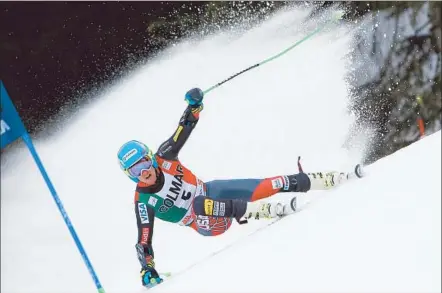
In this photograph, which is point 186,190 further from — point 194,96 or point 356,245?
point 356,245

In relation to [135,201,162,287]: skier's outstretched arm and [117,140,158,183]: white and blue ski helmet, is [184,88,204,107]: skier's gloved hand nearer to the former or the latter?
[117,140,158,183]: white and blue ski helmet

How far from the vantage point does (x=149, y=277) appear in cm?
349

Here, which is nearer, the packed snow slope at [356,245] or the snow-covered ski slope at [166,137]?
the packed snow slope at [356,245]

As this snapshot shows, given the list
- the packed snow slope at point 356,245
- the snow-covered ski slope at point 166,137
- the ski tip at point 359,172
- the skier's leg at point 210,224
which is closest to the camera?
the packed snow slope at point 356,245

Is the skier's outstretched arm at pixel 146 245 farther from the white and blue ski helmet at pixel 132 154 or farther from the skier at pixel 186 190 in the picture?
the white and blue ski helmet at pixel 132 154

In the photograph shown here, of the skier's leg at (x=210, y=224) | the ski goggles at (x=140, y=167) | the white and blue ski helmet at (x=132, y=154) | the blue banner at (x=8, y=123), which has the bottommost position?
the skier's leg at (x=210, y=224)

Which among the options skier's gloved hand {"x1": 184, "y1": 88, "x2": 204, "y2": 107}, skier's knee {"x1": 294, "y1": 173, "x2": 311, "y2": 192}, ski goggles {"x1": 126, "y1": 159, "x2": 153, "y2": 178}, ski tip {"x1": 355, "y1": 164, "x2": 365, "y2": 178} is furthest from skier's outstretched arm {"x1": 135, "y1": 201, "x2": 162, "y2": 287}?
ski tip {"x1": 355, "y1": 164, "x2": 365, "y2": 178}

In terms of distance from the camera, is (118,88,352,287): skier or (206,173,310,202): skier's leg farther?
(206,173,310,202): skier's leg

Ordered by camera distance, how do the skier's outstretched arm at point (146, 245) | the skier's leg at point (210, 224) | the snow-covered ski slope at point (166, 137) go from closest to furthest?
the skier's outstretched arm at point (146, 245) < the skier's leg at point (210, 224) < the snow-covered ski slope at point (166, 137)

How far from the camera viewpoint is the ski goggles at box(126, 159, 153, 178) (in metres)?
3.54

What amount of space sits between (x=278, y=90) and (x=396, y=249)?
349 centimetres

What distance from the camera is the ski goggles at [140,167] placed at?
354 cm

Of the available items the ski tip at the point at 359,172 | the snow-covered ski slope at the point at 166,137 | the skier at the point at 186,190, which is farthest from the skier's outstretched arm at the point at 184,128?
the snow-covered ski slope at the point at 166,137

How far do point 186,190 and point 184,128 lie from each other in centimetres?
38
